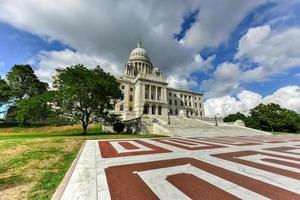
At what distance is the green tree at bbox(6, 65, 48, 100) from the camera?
152ft

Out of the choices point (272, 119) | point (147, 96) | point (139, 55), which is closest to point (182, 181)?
point (147, 96)

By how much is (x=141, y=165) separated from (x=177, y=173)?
61.2 inches

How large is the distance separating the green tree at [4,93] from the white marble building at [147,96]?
1177 inches

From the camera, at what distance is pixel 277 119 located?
52.5 m

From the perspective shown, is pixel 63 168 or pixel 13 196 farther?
pixel 63 168

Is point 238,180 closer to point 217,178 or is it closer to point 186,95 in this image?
point 217,178

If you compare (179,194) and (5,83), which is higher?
(5,83)

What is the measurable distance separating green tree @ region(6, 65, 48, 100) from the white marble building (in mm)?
24438

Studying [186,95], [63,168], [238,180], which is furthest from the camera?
[186,95]

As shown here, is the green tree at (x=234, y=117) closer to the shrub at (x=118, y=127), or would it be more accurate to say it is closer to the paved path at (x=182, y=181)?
the shrub at (x=118, y=127)

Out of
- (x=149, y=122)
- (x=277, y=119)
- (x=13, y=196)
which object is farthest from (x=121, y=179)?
(x=277, y=119)

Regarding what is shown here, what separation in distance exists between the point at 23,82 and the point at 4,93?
20.4 feet

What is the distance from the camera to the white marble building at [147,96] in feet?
176

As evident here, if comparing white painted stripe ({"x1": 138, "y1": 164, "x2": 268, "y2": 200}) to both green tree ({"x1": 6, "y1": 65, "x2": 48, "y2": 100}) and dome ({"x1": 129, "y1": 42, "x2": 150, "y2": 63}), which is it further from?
dome ({"x1": 129, "y1": 42, "x2": 150, "y2": 63})
